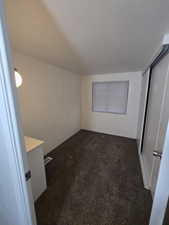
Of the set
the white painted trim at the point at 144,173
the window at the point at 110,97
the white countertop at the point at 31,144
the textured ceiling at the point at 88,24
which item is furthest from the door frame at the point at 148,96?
the white countertop at the point at 31,144

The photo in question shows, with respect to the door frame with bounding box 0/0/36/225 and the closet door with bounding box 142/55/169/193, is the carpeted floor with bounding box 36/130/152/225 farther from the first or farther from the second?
the door frame with bounding box 0/0/36/225

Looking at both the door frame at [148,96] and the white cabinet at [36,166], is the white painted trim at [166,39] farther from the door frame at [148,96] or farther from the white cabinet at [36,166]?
the white cabinet at [36,166]

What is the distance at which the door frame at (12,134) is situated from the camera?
509mm

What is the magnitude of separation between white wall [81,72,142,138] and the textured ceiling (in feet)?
5.33

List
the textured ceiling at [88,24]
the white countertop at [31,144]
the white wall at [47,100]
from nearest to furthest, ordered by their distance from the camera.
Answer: the textured ceiling at [88,24] → the white countertop at [31,144] → the white wall at [47,100]

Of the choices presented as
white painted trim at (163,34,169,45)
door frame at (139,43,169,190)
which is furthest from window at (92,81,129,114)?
white painted trim at (163,34,169,45)

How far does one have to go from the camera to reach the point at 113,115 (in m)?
3.43

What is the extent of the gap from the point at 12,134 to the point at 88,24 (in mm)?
1190

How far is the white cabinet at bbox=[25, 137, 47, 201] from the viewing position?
4.21 ft

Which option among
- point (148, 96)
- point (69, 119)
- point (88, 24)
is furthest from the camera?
point (69, 119)

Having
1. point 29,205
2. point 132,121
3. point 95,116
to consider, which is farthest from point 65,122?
point 29,205

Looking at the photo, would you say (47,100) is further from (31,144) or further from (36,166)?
(36,166)

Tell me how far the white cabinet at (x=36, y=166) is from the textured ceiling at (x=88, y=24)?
4.51 ft

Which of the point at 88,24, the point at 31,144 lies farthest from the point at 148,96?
the point at 31,144
